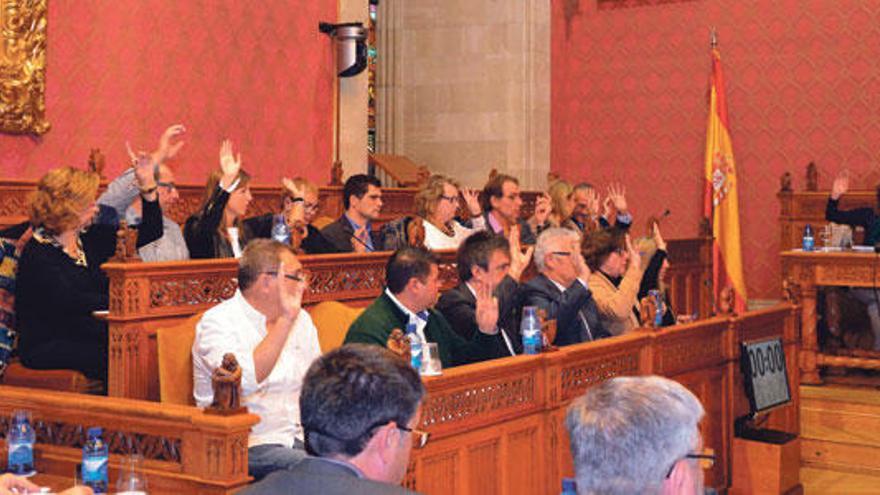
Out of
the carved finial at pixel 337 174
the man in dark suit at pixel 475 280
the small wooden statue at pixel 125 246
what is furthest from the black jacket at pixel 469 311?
the carved finial at pixel 337 174

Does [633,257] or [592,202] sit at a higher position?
[592,202]

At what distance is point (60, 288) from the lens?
16.0 ft

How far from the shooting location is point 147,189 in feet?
17.6

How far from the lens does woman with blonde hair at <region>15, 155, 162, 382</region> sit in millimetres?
4883

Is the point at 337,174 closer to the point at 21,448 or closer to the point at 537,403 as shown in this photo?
the point at 537,403

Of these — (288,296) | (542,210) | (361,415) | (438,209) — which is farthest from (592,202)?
(361,415)

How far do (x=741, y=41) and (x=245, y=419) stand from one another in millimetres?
9218

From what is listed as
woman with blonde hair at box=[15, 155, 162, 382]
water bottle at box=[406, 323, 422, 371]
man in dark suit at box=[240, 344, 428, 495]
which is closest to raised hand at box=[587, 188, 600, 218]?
woman with blonde hair at box=[15, 155, 162, 382]

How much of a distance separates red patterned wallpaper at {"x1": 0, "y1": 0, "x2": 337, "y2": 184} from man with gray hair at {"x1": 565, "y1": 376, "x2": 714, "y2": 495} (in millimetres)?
5988

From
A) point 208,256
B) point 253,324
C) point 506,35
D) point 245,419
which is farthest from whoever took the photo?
point 506,35

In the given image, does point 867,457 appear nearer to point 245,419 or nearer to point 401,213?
point 401,213

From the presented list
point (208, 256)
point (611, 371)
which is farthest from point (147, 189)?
point (611, 371)

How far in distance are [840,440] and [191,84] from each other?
202 inches

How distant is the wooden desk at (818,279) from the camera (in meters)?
8.24
